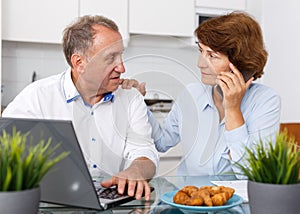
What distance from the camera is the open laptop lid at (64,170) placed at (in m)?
0.91

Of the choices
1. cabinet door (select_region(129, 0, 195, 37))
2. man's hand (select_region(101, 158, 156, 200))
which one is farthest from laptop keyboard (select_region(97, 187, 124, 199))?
cabinet door (select_region(129, 0, 195, 37))

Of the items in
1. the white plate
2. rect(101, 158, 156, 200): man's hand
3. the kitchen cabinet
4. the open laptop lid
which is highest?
the kitchen cabinet

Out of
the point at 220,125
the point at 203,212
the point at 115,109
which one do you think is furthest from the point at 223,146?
the point at 203,212

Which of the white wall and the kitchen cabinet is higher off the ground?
the kitchen cabinet

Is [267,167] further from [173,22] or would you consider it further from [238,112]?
[173,22]

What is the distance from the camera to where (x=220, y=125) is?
156cm

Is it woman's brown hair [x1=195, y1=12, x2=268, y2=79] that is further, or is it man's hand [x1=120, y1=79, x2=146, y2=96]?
woman's brown hair [x1=195, y1=12, x2=268, y2=79]

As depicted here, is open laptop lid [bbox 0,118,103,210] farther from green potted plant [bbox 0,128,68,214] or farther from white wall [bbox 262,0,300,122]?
white wall [bbox 262,0,300,122]

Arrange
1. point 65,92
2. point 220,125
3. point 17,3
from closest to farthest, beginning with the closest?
1. point 220,125
2. point 65,92
3. point 17,3

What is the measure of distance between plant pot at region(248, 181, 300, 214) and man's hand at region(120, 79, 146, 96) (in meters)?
0.73

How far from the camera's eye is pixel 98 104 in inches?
62.4

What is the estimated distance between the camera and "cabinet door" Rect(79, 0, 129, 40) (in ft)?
10.3

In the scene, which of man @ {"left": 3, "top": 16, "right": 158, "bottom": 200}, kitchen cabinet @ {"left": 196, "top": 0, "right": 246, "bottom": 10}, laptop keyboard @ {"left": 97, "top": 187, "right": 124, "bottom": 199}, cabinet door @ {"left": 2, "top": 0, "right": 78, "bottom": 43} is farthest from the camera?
kitchen cabinet @ {"left": 196, "top": 0, "right": 246, "bottom": 10}

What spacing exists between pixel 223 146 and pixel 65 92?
67 cm
